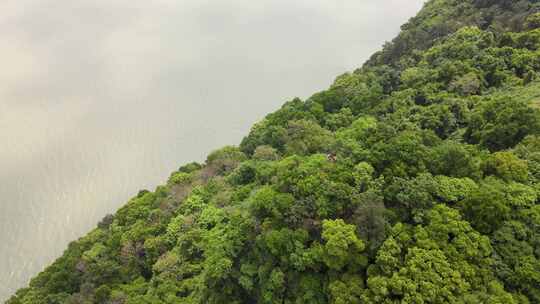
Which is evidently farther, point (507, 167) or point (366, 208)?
point (507, 167)

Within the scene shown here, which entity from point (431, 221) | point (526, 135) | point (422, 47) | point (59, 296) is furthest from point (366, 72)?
point (59, 296)

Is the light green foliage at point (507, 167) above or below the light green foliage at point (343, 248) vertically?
below

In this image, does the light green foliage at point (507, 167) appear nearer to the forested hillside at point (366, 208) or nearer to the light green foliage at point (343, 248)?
the forested hillside at point (366, 208)

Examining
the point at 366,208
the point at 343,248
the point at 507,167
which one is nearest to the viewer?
the point at 343,248

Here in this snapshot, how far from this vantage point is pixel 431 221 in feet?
35.1

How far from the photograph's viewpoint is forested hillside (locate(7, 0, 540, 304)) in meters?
10.1

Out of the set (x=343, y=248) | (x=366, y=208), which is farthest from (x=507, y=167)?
(x=343, y=248)

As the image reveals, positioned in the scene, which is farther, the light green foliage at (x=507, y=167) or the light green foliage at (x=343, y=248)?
the light green foliage at (x=507, y=167)

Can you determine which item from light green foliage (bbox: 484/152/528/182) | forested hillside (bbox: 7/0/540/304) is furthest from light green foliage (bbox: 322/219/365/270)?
light green foliage (bbox: 484/152/528/182)

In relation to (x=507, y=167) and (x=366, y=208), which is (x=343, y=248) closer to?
(x=366, y=208)

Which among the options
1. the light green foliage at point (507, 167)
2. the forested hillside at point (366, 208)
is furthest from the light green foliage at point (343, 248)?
the light green foliage at point (507, 167)

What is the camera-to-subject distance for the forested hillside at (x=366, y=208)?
10.1 metres

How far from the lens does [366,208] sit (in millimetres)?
11219

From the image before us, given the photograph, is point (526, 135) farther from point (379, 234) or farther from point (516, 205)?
point (379, 234)
